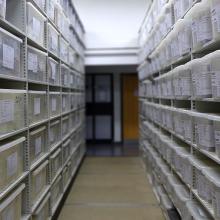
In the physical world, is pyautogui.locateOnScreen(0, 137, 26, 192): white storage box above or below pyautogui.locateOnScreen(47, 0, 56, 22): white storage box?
below

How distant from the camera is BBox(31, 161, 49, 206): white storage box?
240 centimetres

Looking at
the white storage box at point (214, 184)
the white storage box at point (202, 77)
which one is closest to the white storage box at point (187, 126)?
the white storage box at point (202, 77)

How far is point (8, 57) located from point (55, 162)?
5.55ft

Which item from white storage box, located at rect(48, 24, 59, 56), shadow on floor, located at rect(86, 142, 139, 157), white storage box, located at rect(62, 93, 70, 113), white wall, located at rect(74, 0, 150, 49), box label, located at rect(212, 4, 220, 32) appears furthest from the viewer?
shadow on floor, located at rect(86, 142, 139, 157)

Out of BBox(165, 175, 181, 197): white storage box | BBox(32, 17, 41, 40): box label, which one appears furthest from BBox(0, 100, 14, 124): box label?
BBox(165, 175, 181, 197): white storage box

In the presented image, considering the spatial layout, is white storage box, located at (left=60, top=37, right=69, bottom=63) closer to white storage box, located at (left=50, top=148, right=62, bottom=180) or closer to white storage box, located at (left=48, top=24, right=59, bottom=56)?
white storage box, located at (left=48, top=24, right=59, bottom=56)

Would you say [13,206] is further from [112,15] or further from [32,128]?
[112,15]

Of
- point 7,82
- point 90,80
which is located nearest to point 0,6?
point 7,82

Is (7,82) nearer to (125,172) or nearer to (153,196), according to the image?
(153,196)

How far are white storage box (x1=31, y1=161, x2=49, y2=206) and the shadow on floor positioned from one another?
407cm

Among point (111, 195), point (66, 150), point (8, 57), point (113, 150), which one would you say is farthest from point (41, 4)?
point (113, 150)

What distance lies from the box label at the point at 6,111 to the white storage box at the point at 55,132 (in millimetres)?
1192

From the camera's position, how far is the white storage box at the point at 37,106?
7.60ft

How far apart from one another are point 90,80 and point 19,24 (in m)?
6.31
